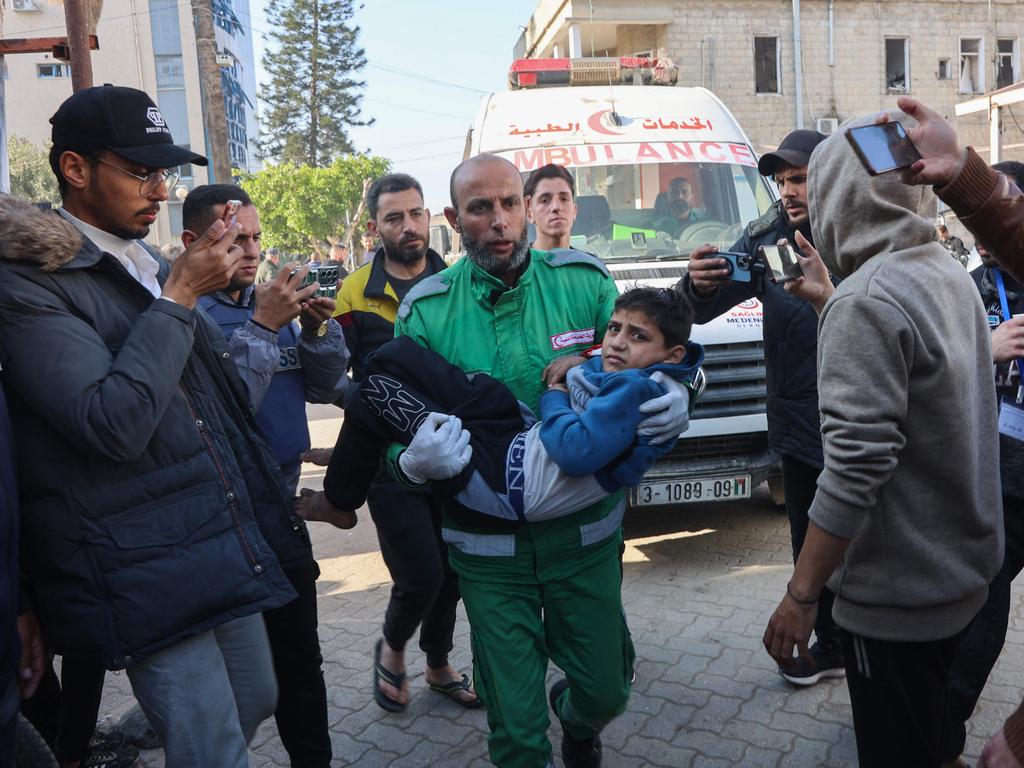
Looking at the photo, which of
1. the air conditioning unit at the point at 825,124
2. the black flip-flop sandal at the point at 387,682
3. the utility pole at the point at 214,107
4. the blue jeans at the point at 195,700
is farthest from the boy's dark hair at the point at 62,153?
the air conditioning unit at the point at 825,124

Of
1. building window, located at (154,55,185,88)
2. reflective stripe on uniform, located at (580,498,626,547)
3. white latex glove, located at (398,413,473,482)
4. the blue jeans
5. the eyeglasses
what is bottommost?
the blue jeans

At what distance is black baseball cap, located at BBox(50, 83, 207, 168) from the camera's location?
91.3 inches

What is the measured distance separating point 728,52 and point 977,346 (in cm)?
2805

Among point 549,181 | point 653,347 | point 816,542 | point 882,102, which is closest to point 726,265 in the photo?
point 653,347

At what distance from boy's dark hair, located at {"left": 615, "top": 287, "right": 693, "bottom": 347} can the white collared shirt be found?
1.33m

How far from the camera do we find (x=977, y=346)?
2.18m

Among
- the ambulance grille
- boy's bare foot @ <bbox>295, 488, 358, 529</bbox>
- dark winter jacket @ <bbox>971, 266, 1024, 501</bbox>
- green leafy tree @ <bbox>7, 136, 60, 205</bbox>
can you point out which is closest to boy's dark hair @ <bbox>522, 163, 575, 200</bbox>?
the ambulance grille

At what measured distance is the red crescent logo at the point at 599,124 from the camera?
6676 millimetres

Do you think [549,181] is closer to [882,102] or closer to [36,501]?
[36,501]

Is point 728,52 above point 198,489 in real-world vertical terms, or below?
above

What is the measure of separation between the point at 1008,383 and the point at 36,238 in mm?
2999

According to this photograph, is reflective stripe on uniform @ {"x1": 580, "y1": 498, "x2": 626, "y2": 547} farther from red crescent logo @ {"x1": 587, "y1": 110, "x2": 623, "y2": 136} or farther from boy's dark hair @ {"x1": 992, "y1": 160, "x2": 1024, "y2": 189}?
red crescent logo @ {"x1": 587, "y1": 110, "x2": 623, "y2": 136}

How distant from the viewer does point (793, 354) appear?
377 cm

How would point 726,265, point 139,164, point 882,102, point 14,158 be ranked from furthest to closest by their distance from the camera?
point 14,158, point 882,102, point 726,265, point 139,164
